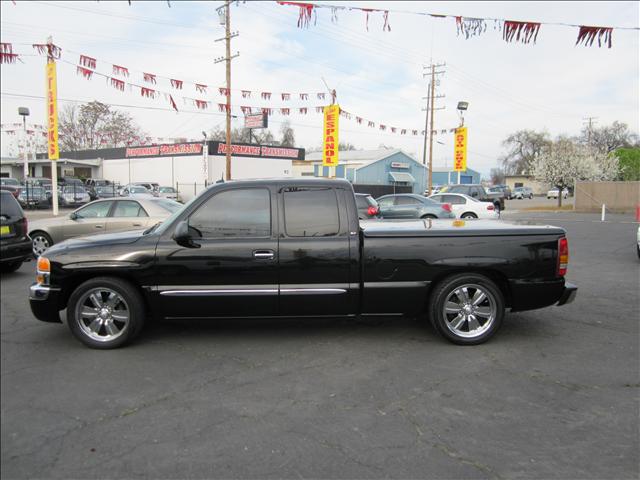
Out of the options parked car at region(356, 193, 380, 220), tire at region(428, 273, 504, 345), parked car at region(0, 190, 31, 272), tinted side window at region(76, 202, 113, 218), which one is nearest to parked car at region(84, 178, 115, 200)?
parked car at region(356, 193, 380, 220)

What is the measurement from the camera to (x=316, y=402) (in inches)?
150

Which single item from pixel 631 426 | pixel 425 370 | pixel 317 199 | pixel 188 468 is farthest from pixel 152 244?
pixel 631 426

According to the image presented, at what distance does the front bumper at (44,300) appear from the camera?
16.0 ft

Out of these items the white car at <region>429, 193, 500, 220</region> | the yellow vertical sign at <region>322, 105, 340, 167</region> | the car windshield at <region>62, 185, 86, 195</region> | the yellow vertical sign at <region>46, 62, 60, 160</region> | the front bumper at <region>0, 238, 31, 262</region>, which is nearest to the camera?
the front bumper at <region>0, 238, 31, 262</region>

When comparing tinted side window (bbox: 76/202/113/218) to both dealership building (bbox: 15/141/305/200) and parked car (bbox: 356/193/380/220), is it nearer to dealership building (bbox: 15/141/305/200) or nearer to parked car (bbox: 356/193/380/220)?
parked car (bbox: 356/193/380/220)

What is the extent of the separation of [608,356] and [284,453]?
3525 millimetres

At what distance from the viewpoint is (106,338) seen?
16.0ft

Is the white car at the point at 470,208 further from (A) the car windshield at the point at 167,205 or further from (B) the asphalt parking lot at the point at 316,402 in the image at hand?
(B) the asphalt parking lot at the point at 316,402

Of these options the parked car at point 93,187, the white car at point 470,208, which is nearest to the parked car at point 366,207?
the white car at point 470,208

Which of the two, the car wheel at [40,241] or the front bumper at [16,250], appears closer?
the front bumper at [16,250]

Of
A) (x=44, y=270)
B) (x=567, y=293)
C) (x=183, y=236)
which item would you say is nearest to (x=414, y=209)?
(x=567, y=293)

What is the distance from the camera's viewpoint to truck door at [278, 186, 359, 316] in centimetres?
494

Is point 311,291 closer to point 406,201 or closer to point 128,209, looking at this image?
point 128,209

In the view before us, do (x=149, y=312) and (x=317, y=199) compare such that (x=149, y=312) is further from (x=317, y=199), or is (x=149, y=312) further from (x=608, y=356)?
(x=608, y=356)
